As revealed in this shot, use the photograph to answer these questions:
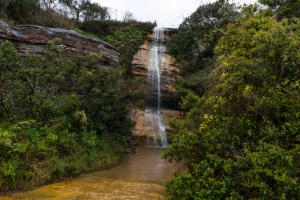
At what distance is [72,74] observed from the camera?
1480cm

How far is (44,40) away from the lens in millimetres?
17078

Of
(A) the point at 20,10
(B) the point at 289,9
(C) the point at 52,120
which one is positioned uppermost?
(A) the point at 20,10

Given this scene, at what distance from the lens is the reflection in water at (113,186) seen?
7.49m

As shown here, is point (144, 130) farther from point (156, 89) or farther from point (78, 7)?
point (78, 7)

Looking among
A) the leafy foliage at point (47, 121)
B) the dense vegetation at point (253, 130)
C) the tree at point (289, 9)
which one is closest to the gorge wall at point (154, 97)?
the leafy foliage at point (47, 121)

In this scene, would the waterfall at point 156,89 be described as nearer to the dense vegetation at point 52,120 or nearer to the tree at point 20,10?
the dense vegetation at point 52,120

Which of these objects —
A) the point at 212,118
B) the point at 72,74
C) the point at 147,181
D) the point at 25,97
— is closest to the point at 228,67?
the point at 212,118

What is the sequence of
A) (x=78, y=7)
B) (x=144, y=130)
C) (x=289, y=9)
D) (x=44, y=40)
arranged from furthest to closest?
1. (x=78, y=7)
2. (x=144, y=130)
3. (x=44, y=40)
4. (x=289, y=9)

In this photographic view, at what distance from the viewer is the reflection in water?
749 cm

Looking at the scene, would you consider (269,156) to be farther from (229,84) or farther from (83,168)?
(83,168)

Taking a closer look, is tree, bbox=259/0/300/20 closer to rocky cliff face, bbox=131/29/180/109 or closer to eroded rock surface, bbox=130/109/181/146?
rocky cliff face, bbox=131/29/180/109

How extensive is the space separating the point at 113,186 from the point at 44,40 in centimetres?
1213

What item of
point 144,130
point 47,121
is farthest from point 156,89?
point 47,121

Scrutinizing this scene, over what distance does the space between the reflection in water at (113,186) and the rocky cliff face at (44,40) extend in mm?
8998
